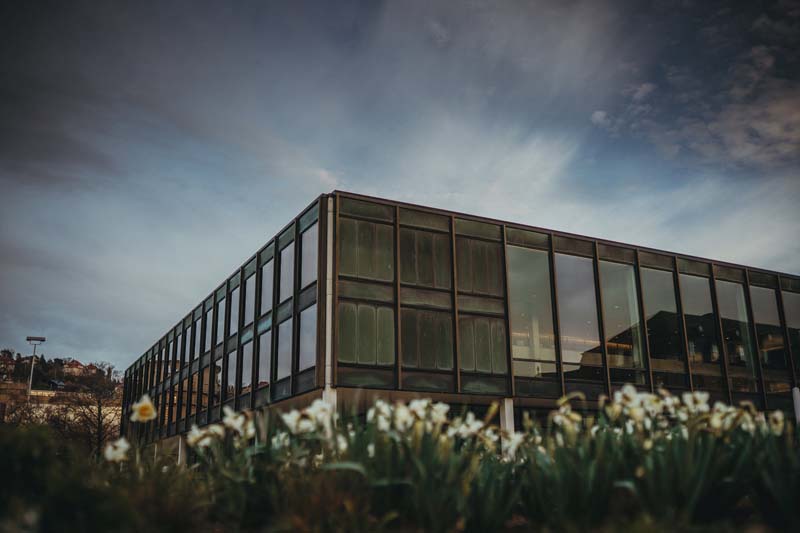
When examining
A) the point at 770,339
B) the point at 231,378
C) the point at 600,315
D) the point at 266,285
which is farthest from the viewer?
the point at 770,339

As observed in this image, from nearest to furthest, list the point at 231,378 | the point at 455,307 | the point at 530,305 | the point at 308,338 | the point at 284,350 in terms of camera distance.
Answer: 1. the point at 308,338
2. the point at 455,307
3. the point at 284,350
4. the point at 530,305
5. the point at 231,378

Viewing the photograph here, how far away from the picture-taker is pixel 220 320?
36.7 m

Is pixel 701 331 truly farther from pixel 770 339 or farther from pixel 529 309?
pixel 529 309

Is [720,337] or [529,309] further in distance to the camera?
[720,337]

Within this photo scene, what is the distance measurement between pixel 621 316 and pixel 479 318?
7.41 meters

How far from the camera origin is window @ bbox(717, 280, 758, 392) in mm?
31812

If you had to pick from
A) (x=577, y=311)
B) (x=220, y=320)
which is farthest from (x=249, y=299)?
(x=577, y=311)

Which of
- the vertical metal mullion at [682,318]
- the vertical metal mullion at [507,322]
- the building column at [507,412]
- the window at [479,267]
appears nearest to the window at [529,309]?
the vertical metal mullion at [507,322]

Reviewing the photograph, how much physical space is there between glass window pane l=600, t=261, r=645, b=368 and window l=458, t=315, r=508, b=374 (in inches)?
206

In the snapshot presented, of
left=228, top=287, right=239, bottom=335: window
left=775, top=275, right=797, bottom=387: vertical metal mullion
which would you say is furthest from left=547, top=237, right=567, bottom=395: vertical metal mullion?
left=228, top=287, right=239, bottom=335: window

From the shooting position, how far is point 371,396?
23.9 m

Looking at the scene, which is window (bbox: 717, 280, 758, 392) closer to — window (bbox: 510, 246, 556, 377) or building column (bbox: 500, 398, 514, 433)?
window (bbox: 510, 246, 556, 377)

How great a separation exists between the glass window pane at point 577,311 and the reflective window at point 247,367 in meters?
14.0

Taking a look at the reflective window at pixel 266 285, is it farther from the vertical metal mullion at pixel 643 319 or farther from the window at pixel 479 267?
the vertical metal mullion at pixel 643 319
